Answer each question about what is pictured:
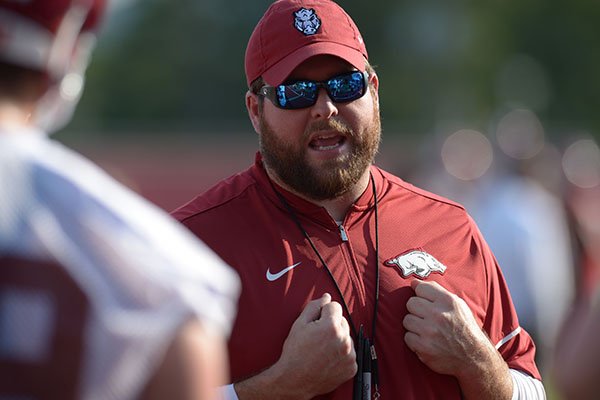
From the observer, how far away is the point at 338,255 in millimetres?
3658

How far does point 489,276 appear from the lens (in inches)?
151

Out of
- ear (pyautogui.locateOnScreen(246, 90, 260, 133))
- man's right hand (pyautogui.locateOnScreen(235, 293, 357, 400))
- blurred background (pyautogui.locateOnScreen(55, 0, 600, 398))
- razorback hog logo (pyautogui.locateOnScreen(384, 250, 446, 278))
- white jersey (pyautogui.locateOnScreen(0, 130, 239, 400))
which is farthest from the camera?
blurred background (pyautogui.locateOnScreen(55, 0, 600, 398))

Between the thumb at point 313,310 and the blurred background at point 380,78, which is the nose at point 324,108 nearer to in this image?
the thumb at point 313,310

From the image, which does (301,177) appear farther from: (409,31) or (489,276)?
(409,31)

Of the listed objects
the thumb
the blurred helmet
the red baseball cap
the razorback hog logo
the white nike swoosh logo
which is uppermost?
the blurred helmet

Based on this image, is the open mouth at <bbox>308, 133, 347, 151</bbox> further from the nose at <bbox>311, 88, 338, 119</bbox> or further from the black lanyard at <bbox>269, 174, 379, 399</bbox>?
the black lanyard at <bbox>269, 174, 379, 399</bbox>

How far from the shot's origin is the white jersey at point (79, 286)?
5.79 feet

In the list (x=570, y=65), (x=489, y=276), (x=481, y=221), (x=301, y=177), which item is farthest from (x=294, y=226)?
(x=570, y=65)

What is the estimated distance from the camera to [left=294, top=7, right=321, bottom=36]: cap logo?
3.81 m

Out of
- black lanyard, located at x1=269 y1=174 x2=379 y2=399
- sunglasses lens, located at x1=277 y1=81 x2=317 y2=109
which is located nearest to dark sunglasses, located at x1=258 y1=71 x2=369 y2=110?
sunglasses lens, located at x1=277 y1=81 x2=317 y2=109

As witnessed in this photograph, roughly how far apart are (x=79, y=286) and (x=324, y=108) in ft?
6.77

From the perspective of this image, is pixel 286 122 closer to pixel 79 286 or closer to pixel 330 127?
pixel 330 127

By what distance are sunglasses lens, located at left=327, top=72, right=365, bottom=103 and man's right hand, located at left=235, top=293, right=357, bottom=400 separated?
79cm

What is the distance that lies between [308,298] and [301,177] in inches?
18.4
